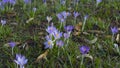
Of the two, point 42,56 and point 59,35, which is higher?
point 59,35

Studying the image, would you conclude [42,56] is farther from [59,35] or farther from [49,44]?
[59,35]

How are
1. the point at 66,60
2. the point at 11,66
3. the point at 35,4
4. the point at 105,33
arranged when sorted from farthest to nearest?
1. the point at 35,4
2. the point at 105,33
3. the point at 66,60
4. the point at 11,66

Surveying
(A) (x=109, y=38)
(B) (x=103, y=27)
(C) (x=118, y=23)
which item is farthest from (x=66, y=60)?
(C) (x=118, y=23)

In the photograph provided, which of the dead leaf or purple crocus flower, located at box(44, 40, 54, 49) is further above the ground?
purple crocus flower, located at box(44, 40, 54, 49)

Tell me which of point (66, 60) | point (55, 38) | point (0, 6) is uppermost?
point (0, 6)

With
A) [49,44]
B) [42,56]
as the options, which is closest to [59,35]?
[49,44]

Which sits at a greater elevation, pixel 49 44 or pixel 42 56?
pixel 49 44

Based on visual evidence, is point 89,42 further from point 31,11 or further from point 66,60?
point 31,11

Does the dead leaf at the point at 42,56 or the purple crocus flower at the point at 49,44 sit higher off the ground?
the purple crocus flower at the point at 49,44
